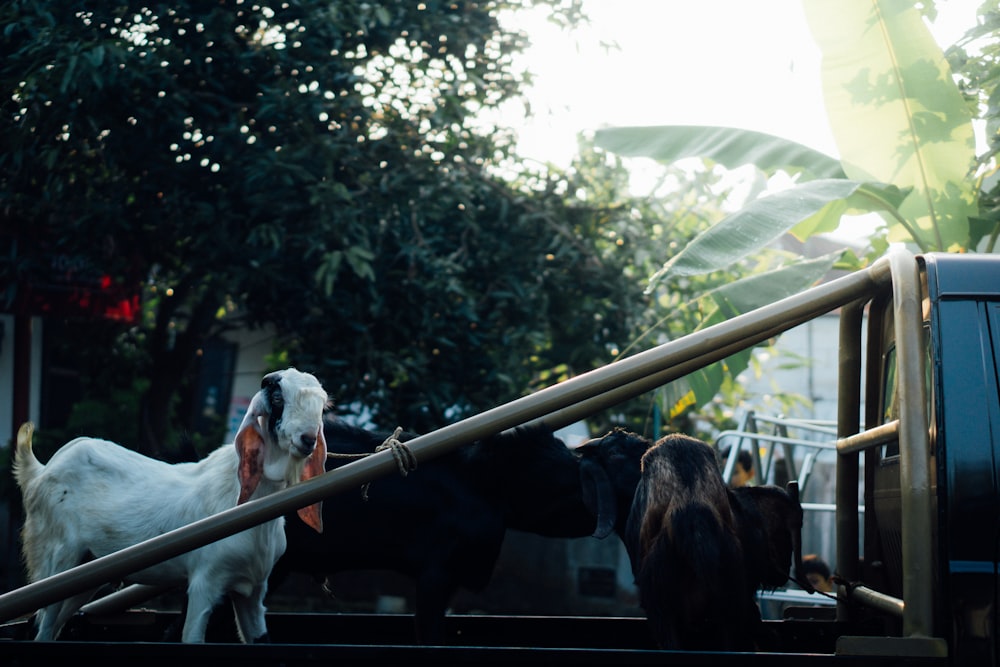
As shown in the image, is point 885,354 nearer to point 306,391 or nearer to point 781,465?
point 306,391

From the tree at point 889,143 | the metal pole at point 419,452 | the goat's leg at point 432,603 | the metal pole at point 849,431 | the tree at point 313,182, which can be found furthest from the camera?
the tree at point 313,182

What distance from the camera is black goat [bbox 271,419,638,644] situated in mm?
4516

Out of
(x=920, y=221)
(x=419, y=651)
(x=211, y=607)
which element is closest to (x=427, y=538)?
(x=211, y=607)

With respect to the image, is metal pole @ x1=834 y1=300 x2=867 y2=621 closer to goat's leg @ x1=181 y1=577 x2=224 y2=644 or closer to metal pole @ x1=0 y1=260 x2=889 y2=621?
metal pole @ x1=0 y1=260 x2=889 y2=621

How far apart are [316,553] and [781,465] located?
6184 mm

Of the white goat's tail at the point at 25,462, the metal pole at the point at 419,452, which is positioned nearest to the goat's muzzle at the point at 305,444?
the metal pole at the point at 419,452

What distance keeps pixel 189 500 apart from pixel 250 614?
47 cm

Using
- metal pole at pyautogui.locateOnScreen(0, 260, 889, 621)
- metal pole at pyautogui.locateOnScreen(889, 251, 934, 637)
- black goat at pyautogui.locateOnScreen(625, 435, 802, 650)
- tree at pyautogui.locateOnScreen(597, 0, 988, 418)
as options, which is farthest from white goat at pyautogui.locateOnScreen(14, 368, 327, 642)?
tree at pyautogui.locateOnScreen(597, 0, 988, 418)

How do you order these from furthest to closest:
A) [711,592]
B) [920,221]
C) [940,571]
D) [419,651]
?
[920,221] < [711,592] < [940,571] < [419,651]

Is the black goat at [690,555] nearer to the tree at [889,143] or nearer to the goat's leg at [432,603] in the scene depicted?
the goat's leg at [432,603]

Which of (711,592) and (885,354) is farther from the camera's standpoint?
(885,354)

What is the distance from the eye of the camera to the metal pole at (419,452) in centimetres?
299

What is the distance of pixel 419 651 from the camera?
2.60 m

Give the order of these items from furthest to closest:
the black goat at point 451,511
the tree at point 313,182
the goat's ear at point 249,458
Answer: the tree at point 313,182 → the black goat at point 451,511 → the goat's ear at point 249,458
